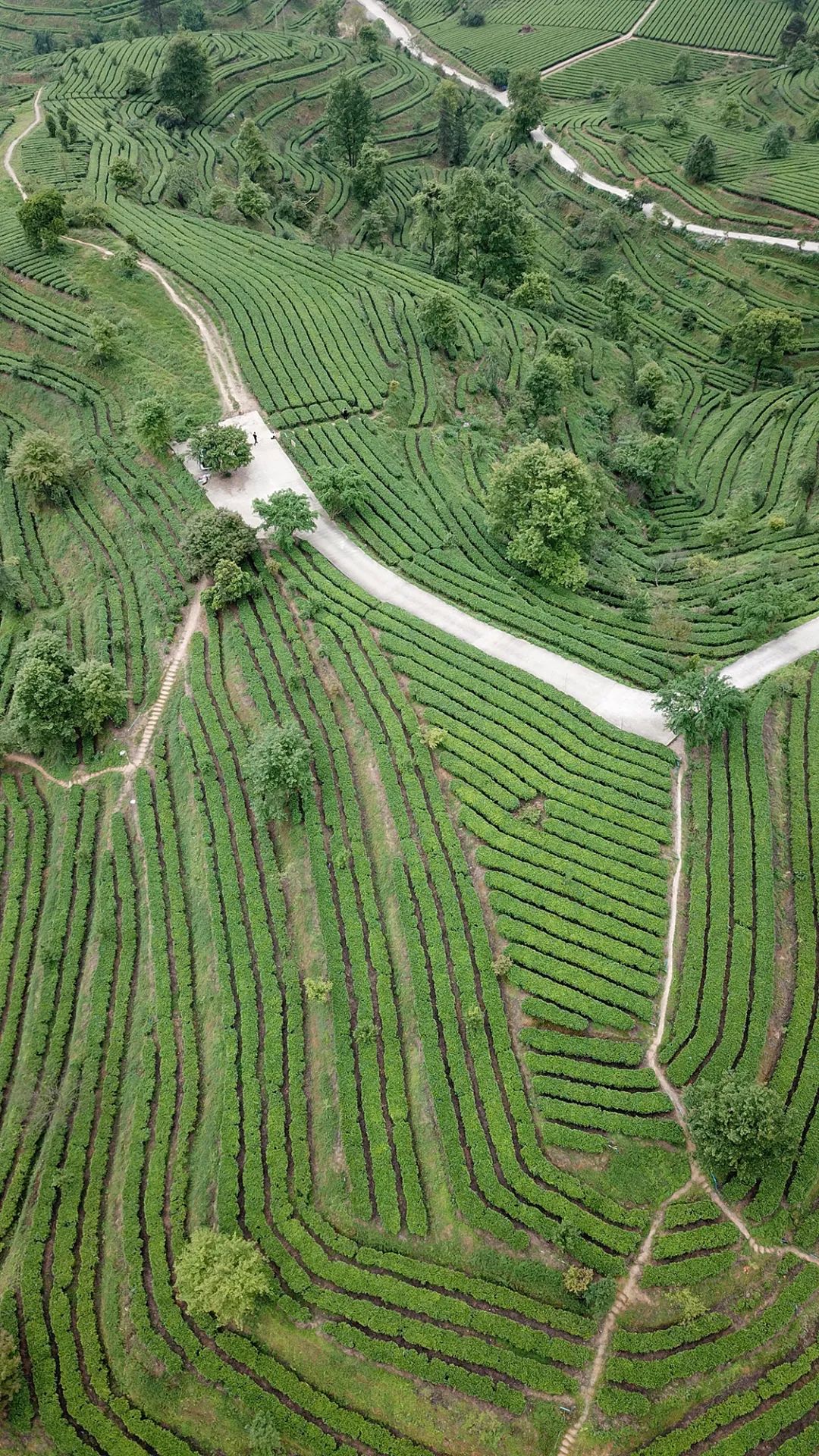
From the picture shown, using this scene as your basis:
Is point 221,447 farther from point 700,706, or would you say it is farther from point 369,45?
A: point 369,45

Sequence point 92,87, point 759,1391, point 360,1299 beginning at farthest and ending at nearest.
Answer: point 92,87 < point 360,1299 < point 759,1391

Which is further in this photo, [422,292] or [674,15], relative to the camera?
[674,15]

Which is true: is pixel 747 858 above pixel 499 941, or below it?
above

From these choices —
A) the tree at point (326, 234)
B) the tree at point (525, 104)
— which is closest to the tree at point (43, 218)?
the tree at point (326, 234)

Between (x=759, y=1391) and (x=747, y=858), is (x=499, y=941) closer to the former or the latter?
(x=747, y=858)

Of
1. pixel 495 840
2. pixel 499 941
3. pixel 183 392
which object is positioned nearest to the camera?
pixel 499 941

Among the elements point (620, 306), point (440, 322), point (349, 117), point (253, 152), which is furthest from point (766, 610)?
point (349, 117)

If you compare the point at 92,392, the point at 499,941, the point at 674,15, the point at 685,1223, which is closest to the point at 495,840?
the point at 499,941
